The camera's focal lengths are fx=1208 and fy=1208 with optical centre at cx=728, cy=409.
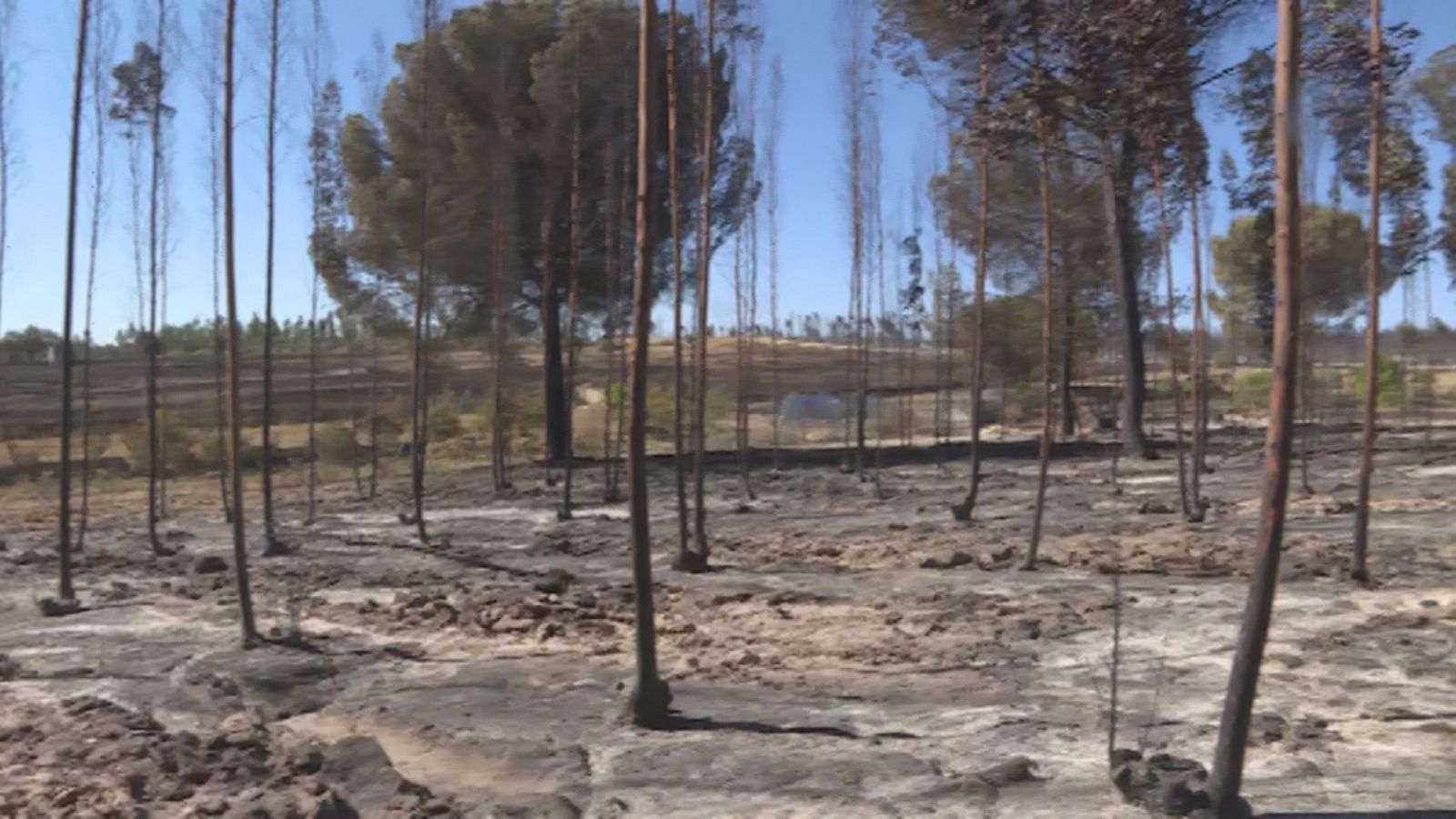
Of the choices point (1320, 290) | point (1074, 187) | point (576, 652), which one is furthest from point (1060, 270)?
point (576, 652)

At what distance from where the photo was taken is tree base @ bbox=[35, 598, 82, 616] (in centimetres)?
1479

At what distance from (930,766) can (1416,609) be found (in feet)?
21.3

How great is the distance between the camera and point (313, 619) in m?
14.2

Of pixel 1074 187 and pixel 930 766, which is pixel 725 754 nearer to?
pixel 930 766

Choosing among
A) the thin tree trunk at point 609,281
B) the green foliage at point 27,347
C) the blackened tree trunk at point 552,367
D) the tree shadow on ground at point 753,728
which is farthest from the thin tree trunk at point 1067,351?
the green foliage at point 27,347

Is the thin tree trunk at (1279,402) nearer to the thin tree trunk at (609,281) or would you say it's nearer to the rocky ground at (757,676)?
the rocky ground at (757,676)

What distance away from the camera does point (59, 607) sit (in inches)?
587

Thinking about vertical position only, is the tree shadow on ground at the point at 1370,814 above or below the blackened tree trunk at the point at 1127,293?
below

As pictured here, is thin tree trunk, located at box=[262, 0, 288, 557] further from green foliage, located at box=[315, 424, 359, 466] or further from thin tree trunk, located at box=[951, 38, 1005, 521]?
green foliage, located at box=[315, 424, 359, 466]

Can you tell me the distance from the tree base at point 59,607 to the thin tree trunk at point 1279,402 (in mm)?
13946

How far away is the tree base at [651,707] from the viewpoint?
28.4ft

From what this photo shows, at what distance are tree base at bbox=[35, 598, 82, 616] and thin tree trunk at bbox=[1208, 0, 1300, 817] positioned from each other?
13946mm

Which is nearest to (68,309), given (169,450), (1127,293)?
(1127,293)

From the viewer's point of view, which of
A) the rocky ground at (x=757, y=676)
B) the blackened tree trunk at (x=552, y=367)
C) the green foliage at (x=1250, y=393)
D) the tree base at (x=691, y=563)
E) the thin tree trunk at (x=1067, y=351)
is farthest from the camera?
the green foliage at (x=1250, y=393)
